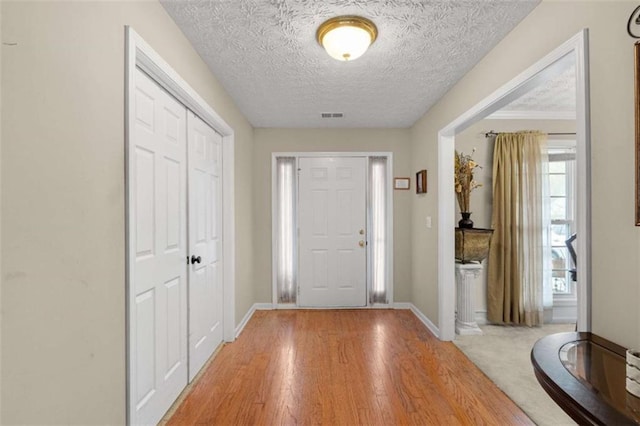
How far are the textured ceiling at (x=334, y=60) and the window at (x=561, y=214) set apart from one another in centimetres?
192

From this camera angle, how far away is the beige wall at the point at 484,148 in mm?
3683

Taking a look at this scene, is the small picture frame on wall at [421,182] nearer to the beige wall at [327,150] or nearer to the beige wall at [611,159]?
the beige wall at [327,150]

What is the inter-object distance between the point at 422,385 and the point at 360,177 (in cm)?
263

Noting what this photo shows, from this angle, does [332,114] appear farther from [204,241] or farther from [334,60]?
[204,241]

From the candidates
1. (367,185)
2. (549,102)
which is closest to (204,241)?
(367,185)

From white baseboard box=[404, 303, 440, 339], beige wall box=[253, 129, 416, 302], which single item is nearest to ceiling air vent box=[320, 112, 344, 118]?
beige wall box=[253, 129, 416, 302]

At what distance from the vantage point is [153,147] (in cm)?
181

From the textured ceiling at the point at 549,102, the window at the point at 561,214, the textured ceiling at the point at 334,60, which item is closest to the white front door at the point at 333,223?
the textured ceiling at the point at 334,60

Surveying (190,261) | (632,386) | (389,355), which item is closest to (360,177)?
(389,355)

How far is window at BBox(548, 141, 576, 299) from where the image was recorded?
3.73 metres

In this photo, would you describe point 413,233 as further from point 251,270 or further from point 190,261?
point 190,261

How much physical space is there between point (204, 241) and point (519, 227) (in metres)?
3.45

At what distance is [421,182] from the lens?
12.0 feet

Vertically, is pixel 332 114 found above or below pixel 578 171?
above
